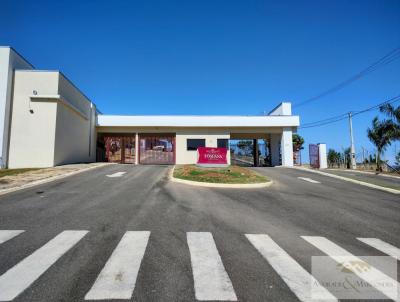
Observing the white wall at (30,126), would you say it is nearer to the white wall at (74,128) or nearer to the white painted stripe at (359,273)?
the white wall at (74,128)

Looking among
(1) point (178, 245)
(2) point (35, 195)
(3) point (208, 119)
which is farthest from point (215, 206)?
(3) point (208, 119)

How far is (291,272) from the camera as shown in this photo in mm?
3986

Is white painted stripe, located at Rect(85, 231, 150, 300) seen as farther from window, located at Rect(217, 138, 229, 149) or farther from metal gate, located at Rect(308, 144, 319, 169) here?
metal gate, located at Rect(308, 144, 319, 169)

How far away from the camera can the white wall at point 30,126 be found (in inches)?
746

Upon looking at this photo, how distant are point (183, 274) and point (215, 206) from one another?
5086mm

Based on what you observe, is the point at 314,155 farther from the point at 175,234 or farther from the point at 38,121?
the point at 175,234

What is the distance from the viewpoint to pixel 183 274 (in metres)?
3.85

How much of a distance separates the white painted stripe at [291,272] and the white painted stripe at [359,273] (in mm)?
782

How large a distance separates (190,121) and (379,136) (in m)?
18.6

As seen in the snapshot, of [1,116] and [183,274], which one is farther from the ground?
[1,116]

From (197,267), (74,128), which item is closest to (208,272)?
(197,267)

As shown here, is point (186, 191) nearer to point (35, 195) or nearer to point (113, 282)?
point (35, 195)

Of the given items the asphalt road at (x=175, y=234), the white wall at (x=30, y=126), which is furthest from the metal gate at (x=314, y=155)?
the white wall at (x=30, y=126)

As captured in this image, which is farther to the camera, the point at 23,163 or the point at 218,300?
the point at 23,163
